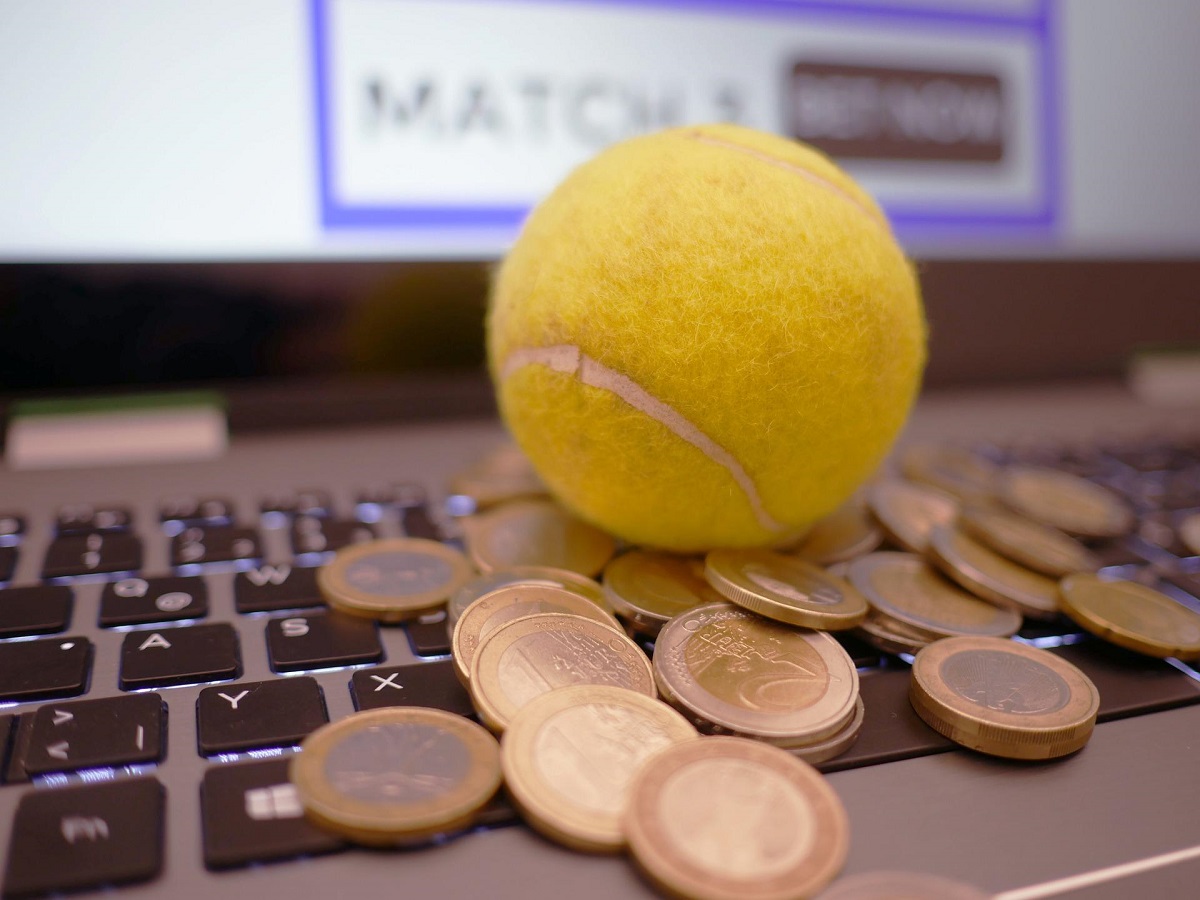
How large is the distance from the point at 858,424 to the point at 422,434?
1.31 feet

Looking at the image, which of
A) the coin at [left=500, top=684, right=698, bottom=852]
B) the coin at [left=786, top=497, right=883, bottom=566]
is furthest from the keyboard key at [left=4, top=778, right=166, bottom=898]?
the coin at [left=786, top=497, right=883, bottom=566]

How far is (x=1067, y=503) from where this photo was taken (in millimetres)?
552

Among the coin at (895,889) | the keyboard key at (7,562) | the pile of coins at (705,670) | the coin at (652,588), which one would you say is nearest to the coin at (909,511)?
the pile of coins at (705,670)

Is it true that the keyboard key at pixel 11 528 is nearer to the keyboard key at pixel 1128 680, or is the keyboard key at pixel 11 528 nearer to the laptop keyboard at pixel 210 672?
the laptop keyboard at pixel 210 672

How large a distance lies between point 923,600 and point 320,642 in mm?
276

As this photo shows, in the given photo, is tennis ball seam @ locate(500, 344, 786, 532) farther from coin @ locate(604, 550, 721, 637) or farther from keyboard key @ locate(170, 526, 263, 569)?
keyboard key @ locate(170, 526, 263, 569)

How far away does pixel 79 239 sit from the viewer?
1.94 ft

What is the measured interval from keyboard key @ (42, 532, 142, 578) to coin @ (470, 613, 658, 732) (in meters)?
0.22

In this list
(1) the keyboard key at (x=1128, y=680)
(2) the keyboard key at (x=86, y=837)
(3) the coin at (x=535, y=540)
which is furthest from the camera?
(3) the coin at (x=535, y=540)

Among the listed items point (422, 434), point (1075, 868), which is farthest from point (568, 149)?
point (1075, 868)

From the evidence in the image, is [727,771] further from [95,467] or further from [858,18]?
[858,18]

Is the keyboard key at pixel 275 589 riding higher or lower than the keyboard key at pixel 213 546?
lower

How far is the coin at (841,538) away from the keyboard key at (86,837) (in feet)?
1.05

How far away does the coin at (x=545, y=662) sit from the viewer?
0.32 m
